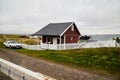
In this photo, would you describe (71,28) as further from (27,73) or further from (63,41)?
(27,73)

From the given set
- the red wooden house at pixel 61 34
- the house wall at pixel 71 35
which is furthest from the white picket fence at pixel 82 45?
the house wall at pixel 71 35

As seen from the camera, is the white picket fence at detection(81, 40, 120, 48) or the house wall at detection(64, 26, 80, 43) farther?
the house wall at detection(64, 26, 80, 43)

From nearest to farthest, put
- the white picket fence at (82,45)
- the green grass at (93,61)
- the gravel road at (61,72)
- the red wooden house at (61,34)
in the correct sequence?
the gravel road at (61,72)
the green grass at (93,61)
the white picket fence at (82,45)
the red wooden house at (61,34)

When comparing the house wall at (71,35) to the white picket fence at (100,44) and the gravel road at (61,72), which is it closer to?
the white picket fence at (100,44)

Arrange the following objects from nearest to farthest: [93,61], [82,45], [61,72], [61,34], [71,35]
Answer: [61,72]
[93,61]
[82,45]
[61,34]
[71,35]

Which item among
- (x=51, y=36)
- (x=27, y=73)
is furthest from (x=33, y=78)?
(x=51, y=36)

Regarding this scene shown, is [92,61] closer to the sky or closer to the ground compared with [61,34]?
closer to the ground

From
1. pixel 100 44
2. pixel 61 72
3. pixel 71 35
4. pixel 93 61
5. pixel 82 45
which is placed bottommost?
pixel 61 72

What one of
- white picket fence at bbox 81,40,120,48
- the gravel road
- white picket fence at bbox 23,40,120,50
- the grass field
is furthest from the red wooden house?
the gravel road


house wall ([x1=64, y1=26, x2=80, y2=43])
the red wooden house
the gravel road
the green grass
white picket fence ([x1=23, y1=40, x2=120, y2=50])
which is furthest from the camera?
house wall ([x1=64, y1=26, x2=80, y2=43])

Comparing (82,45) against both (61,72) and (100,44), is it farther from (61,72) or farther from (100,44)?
(61,72)

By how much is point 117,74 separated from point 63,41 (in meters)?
22.0

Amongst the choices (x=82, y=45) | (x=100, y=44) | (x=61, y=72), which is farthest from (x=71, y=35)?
(x=61, y=72)

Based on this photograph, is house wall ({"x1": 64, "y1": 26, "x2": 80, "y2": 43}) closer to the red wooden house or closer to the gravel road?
the red wooden house
